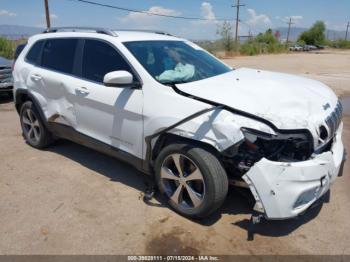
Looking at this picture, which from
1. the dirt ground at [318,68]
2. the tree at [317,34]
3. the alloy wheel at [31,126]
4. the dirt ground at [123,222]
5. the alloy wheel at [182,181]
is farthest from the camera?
the tree at [317,34]

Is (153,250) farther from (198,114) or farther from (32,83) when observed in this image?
(32,83)

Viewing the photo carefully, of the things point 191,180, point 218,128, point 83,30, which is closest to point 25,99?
point 83,30

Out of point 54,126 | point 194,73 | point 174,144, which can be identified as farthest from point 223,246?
point 54,126

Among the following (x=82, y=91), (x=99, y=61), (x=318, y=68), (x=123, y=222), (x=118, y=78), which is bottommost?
(x=123, y=222)

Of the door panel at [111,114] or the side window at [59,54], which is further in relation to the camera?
the side window at [59,54]

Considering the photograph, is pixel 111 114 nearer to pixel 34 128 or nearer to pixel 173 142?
pixel 173 142

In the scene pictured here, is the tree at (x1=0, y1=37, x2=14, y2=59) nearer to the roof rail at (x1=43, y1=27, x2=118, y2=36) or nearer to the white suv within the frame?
the roof rail at (x1=43, y1=27, x2=118, y2=36)

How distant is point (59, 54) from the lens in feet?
14.9

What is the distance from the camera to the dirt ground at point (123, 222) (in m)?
2.97

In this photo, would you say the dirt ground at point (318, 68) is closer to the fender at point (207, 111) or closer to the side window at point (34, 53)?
the fender at point (207, 111)

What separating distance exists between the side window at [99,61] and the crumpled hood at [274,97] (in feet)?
2.98

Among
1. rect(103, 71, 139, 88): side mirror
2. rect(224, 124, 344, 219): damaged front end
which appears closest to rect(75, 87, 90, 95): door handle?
rect(103, 71, 139, 88): side mirror

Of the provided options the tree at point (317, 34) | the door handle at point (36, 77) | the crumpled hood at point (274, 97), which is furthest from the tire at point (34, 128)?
the tree at point (317, 34)

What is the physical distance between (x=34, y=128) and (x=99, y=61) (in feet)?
6.28
